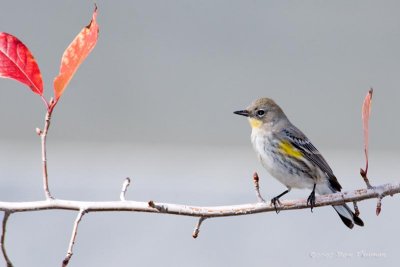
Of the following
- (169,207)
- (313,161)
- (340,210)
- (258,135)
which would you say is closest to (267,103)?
(258,135)

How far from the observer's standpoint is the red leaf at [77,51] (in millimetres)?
589

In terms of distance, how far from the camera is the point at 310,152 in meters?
1.76

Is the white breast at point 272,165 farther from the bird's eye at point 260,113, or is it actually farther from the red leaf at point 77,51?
the red leaf at point 77,51

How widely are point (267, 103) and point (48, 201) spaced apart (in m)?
1.27

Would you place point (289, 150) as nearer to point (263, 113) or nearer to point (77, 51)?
point (263, 113)

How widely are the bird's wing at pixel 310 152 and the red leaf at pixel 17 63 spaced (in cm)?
110

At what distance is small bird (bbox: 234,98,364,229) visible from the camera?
1677 millimetres

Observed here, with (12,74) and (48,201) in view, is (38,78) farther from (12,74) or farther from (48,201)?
(48,201)

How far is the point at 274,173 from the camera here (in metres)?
1.70

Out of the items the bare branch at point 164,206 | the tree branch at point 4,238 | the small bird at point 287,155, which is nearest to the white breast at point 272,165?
the small bird at point 287,155

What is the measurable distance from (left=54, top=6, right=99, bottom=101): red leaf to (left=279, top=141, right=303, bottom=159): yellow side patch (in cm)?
122

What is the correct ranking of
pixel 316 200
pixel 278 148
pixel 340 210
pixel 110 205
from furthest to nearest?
pixel 278 148
pixel 340 210
pixel 316 200
pixel 110 205

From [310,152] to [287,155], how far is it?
0.07 meters

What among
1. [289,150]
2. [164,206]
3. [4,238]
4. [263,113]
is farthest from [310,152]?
[4,238]
